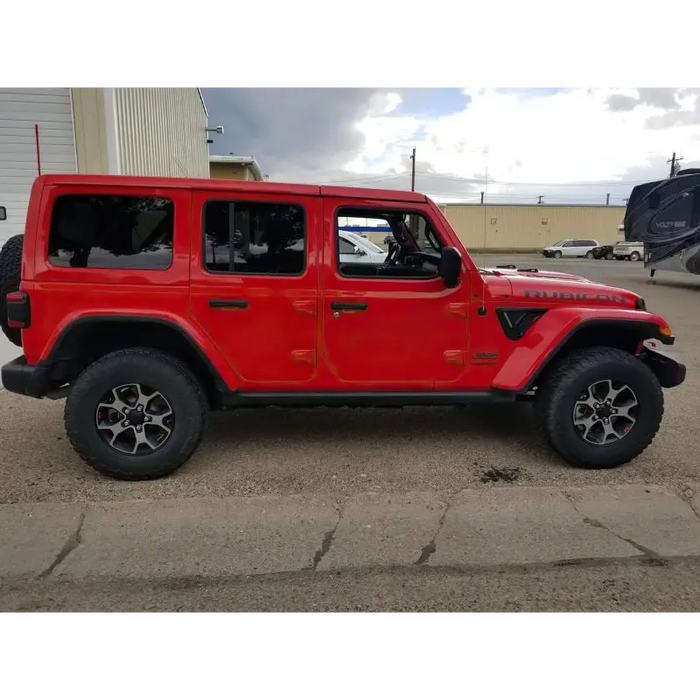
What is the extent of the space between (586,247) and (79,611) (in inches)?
1764

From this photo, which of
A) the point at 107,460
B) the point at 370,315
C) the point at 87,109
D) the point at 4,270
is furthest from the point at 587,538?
the point at 87,109

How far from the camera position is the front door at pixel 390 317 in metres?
3.62

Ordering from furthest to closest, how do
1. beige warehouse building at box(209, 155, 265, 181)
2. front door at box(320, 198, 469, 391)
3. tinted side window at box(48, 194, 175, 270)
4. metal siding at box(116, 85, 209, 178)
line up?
beige warehouse building at box(209, 155, 265, 181), metal siding at box(116, 85, 209, 178), front door at box(320, 198, 469, 391), tinted side window at box(48, 194, 175, 270)

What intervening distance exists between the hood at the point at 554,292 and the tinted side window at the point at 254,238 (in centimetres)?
139

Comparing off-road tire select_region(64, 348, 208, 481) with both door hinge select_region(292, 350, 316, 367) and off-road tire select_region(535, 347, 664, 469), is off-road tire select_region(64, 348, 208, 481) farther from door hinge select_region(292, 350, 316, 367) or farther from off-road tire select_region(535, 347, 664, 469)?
off-road tire select_region(535, 347, 664, 469)

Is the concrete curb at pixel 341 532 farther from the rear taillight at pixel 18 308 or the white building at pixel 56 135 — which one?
the white building at pixel 56 135

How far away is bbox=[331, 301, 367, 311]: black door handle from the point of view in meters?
3.60

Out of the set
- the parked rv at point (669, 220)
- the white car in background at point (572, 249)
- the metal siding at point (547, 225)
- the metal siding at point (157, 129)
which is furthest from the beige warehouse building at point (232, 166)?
the metal siding at point (547, 225)

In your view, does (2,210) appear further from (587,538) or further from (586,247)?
(586,247)

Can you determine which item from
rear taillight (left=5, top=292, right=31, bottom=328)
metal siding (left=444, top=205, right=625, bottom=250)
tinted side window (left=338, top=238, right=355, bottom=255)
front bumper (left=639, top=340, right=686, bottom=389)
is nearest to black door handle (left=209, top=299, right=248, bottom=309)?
tinted side window (left=338, top=238, right=355, bottom=255)

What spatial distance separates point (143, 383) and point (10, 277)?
48.3 inches

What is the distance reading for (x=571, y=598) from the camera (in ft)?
8.16

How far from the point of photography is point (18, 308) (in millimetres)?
3297

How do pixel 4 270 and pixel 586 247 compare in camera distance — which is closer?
pixel 4 270
